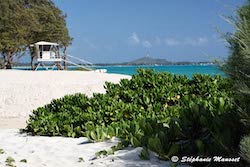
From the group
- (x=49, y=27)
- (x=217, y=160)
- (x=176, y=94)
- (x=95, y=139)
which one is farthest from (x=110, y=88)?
(x=49, y=27)

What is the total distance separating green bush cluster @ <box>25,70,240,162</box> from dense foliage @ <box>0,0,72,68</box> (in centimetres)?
3544

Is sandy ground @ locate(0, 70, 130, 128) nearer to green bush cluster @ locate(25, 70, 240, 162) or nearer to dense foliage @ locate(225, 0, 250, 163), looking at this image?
green bush cluster @ locate(25, 70, 240, 162)

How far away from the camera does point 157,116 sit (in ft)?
21.9

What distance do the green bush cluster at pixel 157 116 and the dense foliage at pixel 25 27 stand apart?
35.4m

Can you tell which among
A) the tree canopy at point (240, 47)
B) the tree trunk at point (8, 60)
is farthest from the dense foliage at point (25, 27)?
the tree canopy at point (240, 47)

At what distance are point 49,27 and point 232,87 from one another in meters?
46.1

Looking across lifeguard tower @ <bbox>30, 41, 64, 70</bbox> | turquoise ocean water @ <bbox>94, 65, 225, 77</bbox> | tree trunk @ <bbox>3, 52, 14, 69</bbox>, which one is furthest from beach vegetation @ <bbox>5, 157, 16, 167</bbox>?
tree trunk @ <bbox>3, 52, 14, 69</bbox>

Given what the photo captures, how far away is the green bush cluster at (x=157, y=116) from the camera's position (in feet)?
15.6

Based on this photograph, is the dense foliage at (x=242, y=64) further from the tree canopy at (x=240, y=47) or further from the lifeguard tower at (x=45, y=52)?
the lifeguard tower at (x=45, y=52)

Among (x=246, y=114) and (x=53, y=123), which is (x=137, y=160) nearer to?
(x=246, y=114)

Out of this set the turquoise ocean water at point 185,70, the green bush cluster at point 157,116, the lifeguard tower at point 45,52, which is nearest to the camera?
the turquoise ocean water at point 185,70

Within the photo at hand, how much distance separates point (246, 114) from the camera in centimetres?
389

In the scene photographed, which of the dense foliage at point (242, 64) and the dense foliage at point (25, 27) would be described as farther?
the dense foliage at point (25, 27)

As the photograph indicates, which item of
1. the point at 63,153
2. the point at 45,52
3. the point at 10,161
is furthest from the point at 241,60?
the point at 45,52
